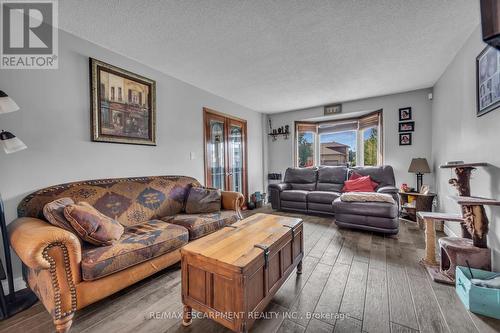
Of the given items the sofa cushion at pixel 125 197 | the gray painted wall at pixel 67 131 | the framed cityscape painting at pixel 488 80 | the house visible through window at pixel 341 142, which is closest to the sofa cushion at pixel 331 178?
the house visible through window at pixel 341 142

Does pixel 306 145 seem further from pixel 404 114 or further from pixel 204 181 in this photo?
pixel 204 181

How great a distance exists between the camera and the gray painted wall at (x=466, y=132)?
1.79 m

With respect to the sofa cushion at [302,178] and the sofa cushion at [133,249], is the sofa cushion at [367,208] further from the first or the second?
the sofa cushion at [133,249]

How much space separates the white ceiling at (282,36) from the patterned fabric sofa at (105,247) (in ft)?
5.28

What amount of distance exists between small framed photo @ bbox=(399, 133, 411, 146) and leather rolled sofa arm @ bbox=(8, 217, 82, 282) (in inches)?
204

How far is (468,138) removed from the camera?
229 cm

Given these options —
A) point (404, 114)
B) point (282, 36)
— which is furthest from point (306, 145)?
point (282, 36)

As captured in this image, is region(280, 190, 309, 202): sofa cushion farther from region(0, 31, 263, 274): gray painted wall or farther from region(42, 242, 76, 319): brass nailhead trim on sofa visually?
region(42, 242, 76, 319): brass nailhead trim on sofa

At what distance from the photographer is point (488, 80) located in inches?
72.5

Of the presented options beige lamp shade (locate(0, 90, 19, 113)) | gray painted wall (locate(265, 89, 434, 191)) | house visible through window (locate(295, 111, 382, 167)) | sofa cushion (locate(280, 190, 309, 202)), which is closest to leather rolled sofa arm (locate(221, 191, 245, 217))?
sofa cushion (locate(280, 190, 309, 202))

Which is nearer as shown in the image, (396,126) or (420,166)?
(420,166)

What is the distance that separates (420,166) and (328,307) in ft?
11.1

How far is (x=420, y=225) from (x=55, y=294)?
4.50 m

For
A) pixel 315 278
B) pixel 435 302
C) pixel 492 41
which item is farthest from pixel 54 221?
pixel 435 302
